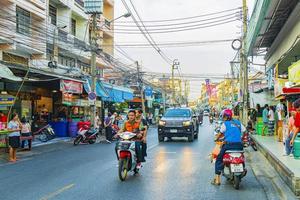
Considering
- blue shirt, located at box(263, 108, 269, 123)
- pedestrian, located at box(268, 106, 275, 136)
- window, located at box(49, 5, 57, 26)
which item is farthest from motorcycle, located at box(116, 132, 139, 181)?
→ window, located at box(49, 5, 57, 26)

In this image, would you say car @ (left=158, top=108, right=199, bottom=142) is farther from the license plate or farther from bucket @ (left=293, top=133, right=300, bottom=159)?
the license plate

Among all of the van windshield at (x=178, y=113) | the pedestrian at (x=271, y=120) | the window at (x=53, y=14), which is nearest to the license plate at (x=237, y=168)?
the pedestrian at (x=271, y=120)

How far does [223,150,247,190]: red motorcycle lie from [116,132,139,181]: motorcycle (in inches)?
98.2

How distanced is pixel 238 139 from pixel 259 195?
55.0 inches

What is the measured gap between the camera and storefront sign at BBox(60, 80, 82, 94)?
2489 centimetres

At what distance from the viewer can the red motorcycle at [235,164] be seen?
909 cm

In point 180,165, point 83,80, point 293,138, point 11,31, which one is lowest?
point 180,165

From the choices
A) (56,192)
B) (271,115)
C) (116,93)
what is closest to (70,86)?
(271,115)

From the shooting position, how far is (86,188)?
29.8 feet

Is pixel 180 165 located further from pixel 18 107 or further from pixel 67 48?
pixel 67 48

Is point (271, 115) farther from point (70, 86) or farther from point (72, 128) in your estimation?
point (72, 128)

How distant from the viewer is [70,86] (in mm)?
25781

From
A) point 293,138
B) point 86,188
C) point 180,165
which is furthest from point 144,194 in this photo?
point 293,138

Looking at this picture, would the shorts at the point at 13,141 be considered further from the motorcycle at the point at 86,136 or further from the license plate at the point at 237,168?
the license plate at the point at 237,168
